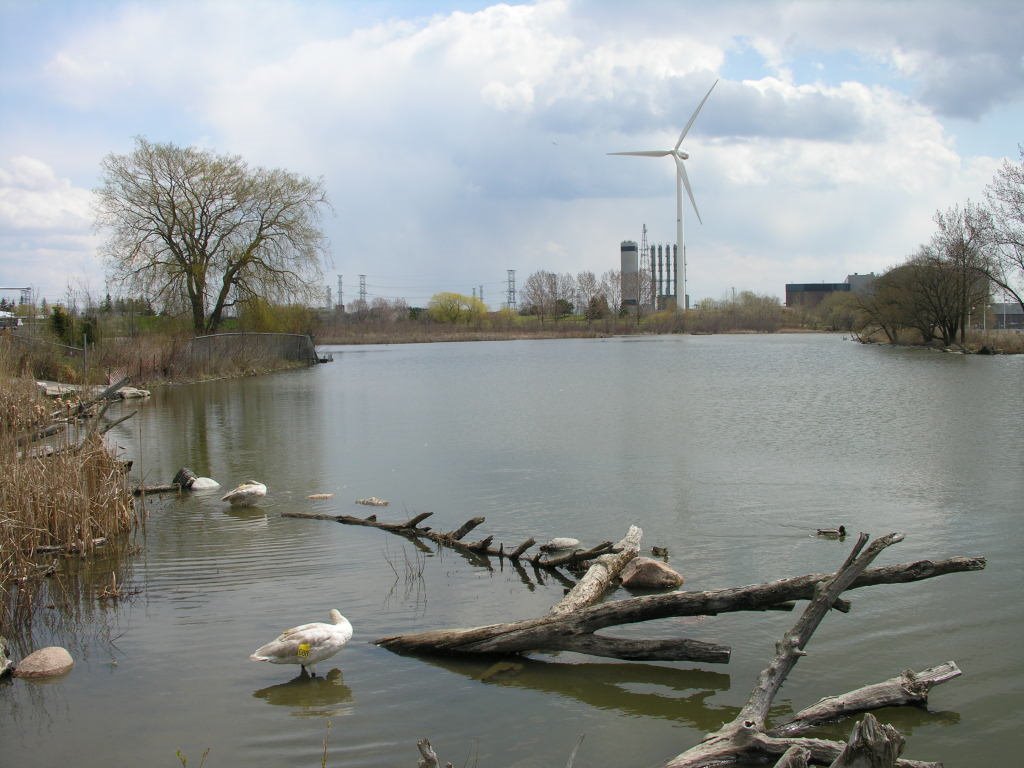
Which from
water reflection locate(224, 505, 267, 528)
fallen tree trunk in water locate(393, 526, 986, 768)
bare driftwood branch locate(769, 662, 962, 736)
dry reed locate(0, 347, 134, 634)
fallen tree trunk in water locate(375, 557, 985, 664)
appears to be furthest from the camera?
water reflection locate(224, 505, 267, 528)

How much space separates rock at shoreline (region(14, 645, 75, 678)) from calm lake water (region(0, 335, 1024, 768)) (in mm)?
118

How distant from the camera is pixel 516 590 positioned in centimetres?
825

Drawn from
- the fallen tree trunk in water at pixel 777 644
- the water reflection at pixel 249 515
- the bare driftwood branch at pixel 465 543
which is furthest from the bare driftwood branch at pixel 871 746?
the water reflection at pixel 249 515

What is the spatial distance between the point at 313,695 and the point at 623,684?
7.02 ft

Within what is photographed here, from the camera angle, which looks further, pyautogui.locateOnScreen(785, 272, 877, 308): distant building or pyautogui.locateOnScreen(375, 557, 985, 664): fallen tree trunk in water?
pyautogui.locateOnScreen(785, 272, 877, 308): distant building

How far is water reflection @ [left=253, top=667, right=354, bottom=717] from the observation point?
5773mm

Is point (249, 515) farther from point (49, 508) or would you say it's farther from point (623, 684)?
point (623, 684)

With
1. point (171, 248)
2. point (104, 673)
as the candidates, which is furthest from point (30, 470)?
point (171, 248)

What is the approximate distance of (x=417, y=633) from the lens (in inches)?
271

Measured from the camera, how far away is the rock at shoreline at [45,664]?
6.28 metres

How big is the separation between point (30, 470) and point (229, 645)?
11.1ft

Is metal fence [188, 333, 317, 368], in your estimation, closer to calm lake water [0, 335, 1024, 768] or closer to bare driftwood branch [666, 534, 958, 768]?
calm lake water [0, 335, 1024, 768]

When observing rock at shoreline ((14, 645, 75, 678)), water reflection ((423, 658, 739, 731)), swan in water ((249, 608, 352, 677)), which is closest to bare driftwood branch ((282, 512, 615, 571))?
water reflection ((423, 658, 739, 731))

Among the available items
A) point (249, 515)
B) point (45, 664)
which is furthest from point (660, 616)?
point (249, 515)
